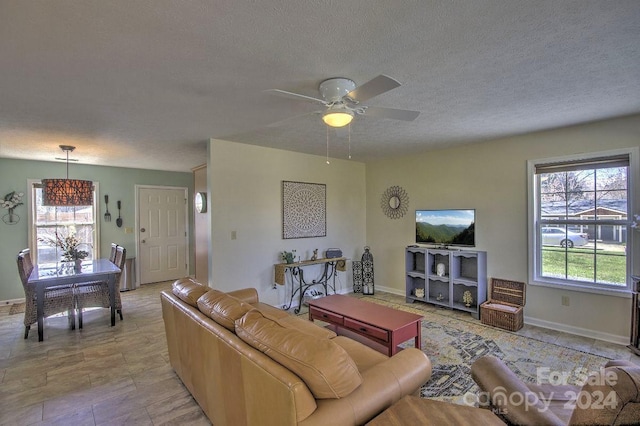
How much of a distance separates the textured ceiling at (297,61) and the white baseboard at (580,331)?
2395 millimetres

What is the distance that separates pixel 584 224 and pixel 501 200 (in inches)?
36.6

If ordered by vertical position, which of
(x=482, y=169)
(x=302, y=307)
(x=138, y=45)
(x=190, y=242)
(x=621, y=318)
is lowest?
(x=302, y=307)

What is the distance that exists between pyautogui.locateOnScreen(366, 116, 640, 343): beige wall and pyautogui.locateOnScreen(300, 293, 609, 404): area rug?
67 cm

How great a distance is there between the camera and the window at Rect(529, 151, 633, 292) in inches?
135

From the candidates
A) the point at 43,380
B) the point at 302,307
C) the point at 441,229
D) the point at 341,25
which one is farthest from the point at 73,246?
the point at 441,229

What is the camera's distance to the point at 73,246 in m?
4.39

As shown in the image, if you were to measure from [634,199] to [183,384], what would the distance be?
15.9ft

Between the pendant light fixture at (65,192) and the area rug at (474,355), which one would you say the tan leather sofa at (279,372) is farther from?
the pendant light fixture at (65,192)

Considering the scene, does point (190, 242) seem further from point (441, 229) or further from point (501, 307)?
point (501, 307)

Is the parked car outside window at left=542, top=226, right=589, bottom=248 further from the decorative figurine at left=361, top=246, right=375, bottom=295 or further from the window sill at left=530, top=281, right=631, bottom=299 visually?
the decorative figurine at left=361, top=246, right=375, bottom=295

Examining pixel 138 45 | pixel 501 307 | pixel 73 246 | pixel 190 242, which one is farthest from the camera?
pixel 190 242

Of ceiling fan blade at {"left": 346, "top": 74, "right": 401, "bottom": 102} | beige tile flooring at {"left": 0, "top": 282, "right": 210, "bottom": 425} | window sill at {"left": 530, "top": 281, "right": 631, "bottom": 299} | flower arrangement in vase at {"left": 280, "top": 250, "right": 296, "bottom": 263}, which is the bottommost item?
beige tile flooring at {"left": 0, "top": 282, "right": 210, "bottom": 425}

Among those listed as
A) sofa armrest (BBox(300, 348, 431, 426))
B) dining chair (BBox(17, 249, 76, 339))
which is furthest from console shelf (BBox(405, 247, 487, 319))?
dining chair (BBox(17, 249, 76, 339))

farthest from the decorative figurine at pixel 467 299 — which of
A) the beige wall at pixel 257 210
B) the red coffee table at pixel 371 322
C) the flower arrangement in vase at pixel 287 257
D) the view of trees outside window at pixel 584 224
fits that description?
the flower arrangement in vase at pixel 287 257
